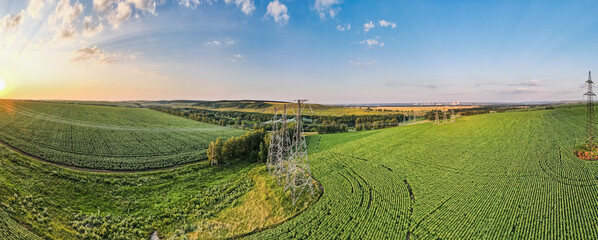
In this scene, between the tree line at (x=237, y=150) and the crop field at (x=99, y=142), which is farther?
the tree line at (x=237, y=150)

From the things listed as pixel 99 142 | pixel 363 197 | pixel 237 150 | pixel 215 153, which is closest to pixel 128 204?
pixel 215 153

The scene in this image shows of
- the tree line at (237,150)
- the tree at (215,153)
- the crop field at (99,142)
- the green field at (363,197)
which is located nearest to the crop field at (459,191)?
the green field at (363,197)

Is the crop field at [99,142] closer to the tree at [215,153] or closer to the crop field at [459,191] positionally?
the tree at [215,153]

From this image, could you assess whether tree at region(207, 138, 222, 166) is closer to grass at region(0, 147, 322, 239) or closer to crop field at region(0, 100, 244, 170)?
crop field at region(0, 100, 244, 170)

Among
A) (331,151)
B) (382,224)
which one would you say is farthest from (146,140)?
(382,224)

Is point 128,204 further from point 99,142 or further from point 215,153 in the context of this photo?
point 99,142
